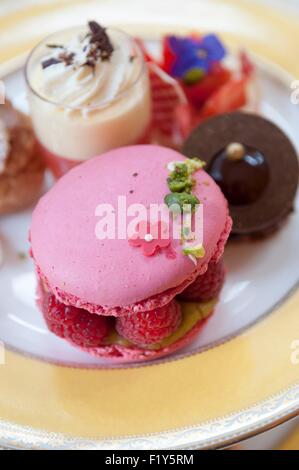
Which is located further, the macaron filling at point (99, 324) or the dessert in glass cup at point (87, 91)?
the dessert in glass cup at point (87, 91)

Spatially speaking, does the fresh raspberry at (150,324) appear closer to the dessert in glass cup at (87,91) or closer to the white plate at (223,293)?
the white plate at (223,293)

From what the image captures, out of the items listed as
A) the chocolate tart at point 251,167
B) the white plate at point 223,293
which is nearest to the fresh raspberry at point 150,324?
the white plate at point 223,293

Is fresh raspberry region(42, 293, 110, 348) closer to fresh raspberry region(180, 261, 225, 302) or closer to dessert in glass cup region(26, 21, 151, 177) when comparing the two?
fresh raspberry region(180, 261, 225, 302)

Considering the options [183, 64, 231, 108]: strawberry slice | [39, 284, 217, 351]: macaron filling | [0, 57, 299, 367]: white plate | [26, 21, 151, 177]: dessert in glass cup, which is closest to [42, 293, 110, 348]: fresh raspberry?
[39, 284, 217, 351]: macaron filling

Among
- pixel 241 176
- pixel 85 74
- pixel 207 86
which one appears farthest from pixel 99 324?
pixel 207 86
